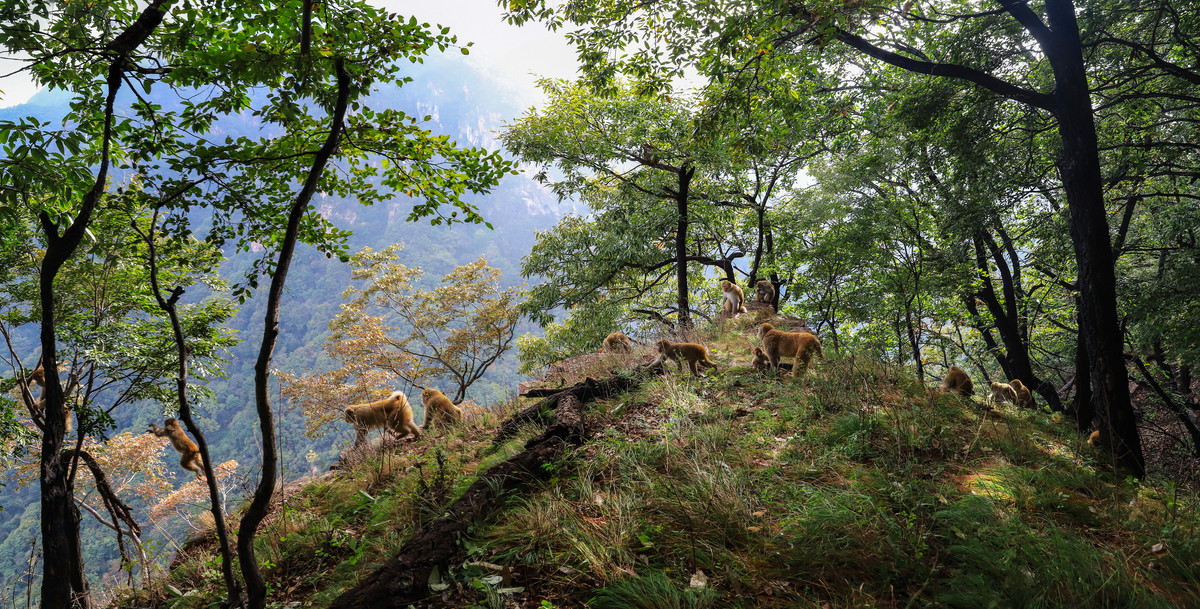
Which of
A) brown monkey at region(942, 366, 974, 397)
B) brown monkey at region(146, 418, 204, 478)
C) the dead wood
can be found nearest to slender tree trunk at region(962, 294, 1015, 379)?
brown monkey at region(942, 366, 974, 397)

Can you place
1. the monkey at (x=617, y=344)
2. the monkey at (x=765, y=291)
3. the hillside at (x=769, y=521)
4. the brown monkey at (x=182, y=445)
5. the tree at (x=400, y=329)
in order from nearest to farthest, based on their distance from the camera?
the hillside at (x=769, y=521), the brown monkey at (x=182, y=445), the monkey at (x=617, y=344), the monkey at (x=765, y=291), the tree at (x=400, y=329)

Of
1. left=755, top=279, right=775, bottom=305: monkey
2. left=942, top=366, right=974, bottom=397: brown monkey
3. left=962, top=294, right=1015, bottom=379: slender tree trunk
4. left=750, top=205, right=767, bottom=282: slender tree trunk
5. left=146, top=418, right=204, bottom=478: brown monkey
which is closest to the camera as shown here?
left=942, top=366, right=974, bottom=397: brown monkey

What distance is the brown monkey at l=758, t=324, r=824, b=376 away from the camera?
22.5 feet

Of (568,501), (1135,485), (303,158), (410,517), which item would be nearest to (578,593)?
(568,501)

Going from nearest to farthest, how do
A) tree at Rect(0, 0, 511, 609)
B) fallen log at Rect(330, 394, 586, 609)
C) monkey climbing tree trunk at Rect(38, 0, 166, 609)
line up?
fallen log at Rect(330, 394, 586, 609) → tree at Rect(0, 0, 511, 609) → monkey climbing tree trunk at Rect(38, 0, 166, 609)

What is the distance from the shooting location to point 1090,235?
611 cm

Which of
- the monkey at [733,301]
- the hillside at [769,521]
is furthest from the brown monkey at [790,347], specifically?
the monkey at [733,301]

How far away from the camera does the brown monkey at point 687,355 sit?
7.47 meters

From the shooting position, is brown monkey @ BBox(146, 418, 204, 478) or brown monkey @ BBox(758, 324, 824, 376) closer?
brown monkey @ BBox(758, 324, 824, 376)

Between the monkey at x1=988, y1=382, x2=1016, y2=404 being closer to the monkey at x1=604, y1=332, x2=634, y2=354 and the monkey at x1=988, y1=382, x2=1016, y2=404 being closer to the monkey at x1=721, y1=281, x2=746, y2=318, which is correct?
the monkey at x1=721, y1=281, x2=746, y2=318

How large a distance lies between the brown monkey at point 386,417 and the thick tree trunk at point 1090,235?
900 centimetres

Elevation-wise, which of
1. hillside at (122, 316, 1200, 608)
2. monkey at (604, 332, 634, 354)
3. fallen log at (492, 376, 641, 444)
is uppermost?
monkey at (604, 332, 634, 354)

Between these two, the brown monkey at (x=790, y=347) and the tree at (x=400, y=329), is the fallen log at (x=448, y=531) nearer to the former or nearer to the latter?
the brown monkey at (x=790, y=347)

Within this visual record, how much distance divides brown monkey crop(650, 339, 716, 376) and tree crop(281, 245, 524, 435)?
53.3 ft
